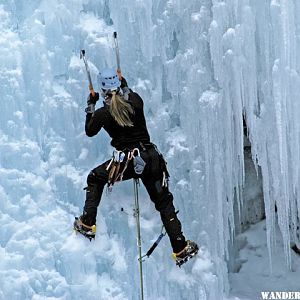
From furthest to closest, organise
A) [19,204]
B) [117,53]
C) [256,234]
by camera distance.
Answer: [256,234] < [19,204] < [117,53]

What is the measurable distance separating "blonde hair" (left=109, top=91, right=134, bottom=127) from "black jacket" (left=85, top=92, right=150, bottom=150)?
6 cm

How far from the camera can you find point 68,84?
16.7 feet

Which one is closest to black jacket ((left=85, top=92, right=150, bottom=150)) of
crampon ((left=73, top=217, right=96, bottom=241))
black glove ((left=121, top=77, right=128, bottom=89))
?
black glove ((left=121, top=77, right=128, bottom=89))

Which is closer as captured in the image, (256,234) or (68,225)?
(68,225)

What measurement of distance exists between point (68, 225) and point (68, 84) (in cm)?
128

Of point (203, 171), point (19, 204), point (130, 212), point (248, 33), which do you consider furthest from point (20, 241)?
point (248, 33)

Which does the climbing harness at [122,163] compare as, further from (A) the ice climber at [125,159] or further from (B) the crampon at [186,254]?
(B) the crampon at [186,254]

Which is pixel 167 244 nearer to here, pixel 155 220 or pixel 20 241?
pixel 155 220

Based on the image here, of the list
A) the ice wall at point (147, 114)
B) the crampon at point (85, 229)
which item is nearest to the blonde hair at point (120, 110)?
the ice wall at point (147, 114)

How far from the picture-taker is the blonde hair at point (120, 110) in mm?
4465

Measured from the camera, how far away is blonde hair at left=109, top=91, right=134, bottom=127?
446cm

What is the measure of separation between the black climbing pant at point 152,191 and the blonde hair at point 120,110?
301 mm

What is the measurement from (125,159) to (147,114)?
746 mm

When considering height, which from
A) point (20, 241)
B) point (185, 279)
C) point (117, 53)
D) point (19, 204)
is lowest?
point (185, 279)
